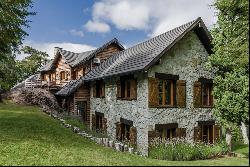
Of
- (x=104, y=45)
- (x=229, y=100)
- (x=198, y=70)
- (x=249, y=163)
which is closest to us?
(x=249, y=163)

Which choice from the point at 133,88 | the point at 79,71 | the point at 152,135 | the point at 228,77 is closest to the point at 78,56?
the point at 79,71

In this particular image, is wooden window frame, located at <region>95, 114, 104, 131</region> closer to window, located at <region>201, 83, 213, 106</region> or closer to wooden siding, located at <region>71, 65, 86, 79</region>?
window, located at <region>201, 83, 213, 106</region>

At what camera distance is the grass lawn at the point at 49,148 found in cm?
1356

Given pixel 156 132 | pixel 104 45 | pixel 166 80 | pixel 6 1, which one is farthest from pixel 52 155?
A: pixel 104 45

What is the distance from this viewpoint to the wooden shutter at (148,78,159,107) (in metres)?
20.5

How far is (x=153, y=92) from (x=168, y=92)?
188 cm

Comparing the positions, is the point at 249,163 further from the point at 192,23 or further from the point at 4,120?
the point at 4,120

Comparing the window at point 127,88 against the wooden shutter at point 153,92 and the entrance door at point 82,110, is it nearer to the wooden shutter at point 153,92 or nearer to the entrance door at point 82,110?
the wooden shutter at point 153,92

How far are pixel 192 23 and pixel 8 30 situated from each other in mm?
11974

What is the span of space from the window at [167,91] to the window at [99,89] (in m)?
7.98

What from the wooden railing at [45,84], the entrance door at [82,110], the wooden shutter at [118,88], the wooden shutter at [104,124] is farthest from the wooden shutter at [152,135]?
the wooden railing at [45,84]

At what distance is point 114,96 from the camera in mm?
25797

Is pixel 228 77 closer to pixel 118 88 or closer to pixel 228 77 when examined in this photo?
pixel 228 77

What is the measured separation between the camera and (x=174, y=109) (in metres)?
21.6
